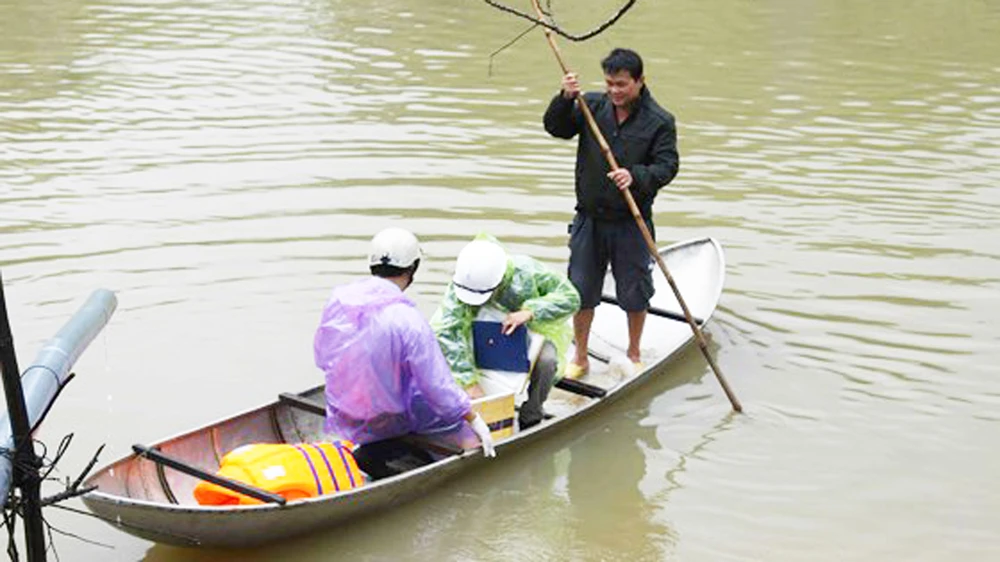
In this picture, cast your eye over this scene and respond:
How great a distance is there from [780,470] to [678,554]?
3.50 feet

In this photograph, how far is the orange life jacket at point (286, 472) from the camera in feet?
19.1

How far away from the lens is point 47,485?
6859 millimetres

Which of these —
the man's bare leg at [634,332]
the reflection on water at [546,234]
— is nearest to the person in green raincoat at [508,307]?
the reflection on water at [546,234]

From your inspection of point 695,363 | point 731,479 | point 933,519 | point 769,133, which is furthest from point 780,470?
point 769,133

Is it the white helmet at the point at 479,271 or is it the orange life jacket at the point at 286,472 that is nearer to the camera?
the orange life jacket at the point at 286,472

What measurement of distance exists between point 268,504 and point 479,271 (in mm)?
1666

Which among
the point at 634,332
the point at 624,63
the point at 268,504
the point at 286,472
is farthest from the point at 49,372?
the point at 634,332

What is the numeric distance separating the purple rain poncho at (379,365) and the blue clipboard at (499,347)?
0.66 m

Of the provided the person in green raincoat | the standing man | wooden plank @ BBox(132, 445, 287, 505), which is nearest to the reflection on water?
the person in green raincoat

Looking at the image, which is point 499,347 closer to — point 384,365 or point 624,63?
point 384,365

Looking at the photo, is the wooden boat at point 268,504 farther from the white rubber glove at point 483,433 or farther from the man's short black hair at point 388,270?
the man's short black hair at point 388,270

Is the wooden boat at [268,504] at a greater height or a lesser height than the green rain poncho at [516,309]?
lesser

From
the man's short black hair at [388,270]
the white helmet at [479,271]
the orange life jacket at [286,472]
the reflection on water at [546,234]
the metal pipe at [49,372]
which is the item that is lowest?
the reflection on water at [546,234]

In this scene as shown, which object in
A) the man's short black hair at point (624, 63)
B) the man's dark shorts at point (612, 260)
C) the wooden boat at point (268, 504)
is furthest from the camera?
the man's dark shorts at point (612, 260)
